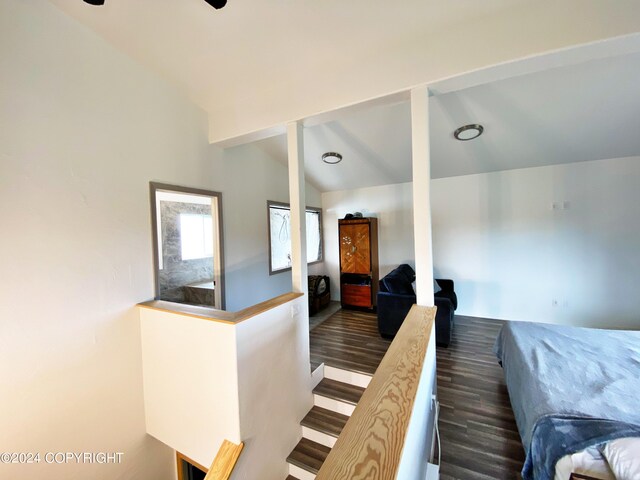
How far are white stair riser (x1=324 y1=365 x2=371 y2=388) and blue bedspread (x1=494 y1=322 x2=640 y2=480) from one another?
1214 millimetres

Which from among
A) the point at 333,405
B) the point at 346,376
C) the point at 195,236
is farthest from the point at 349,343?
the point at 195,236

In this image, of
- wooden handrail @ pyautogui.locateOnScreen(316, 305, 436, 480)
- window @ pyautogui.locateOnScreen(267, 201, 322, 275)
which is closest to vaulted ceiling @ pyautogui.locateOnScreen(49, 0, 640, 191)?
window @ pyautogui.locateOnScreen(267, 201, 322, 275)

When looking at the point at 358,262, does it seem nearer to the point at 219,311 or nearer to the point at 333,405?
the point at 333,405

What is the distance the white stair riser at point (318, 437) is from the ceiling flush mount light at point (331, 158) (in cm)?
337

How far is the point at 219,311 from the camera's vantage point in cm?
182

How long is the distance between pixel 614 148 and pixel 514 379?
3.47m

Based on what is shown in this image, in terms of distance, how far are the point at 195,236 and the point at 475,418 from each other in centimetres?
475

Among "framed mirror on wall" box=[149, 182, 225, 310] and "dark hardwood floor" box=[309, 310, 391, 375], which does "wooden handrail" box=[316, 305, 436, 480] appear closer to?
"dark hardwood floor" box=[309, 310, 391, 375]

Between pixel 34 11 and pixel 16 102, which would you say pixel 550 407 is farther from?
pixel 34 11

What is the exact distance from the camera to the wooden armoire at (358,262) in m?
4.40

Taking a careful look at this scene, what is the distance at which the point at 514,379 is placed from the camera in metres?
1.94

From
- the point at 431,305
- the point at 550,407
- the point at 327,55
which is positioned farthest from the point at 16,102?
the point at 550,407

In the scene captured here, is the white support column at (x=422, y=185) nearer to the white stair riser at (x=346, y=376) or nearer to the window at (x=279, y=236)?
the white stair riser at (x=346, y=376)

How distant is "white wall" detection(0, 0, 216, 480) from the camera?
155 centimetres
